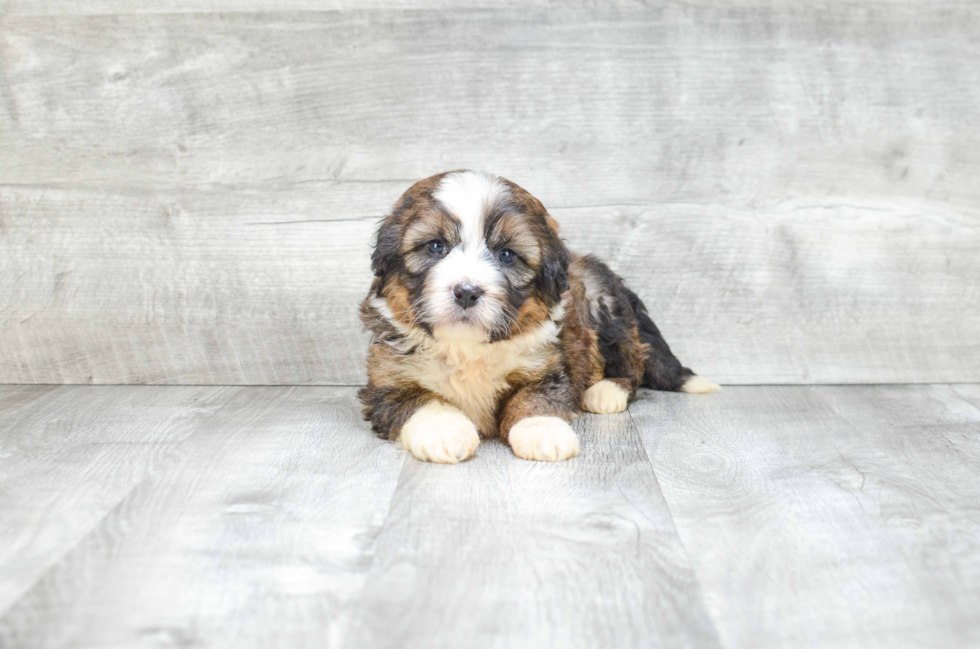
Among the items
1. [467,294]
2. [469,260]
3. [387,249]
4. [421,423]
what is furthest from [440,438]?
[387,249]

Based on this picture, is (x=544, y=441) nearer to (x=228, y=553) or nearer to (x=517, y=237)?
(x=517, y=237)

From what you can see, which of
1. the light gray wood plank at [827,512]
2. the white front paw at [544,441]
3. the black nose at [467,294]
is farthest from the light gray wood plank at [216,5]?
the white front paw at [544,441]

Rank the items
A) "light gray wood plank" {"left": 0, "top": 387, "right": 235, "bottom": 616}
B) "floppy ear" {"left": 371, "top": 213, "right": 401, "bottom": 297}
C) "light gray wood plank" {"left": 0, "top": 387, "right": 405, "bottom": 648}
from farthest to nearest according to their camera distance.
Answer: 1. "floppy ear" {"left": 371, "top": 213, "right": 401, "bottom": 297}
2. "light gray wood plank" {"left": 0, "top": 387, "right": 235, "bottom": 616}
3. "light gray wood plank" {"left": 0, "top": 387, "right": 405, "bottom": 648}

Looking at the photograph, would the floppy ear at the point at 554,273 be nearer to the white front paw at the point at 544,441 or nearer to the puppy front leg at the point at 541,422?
the puppy front leg at the point at 541,422

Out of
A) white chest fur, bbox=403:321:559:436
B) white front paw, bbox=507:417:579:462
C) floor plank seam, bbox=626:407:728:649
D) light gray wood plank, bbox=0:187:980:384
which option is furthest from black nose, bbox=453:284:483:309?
light gray wood plank, bbox=0:187:980:384

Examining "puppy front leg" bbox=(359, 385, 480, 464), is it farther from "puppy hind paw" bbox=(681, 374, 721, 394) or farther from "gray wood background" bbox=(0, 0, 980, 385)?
"puppy hind paw" bbox=(681, 374, 721, 394)

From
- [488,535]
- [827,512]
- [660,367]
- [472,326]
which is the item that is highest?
[472,326]
